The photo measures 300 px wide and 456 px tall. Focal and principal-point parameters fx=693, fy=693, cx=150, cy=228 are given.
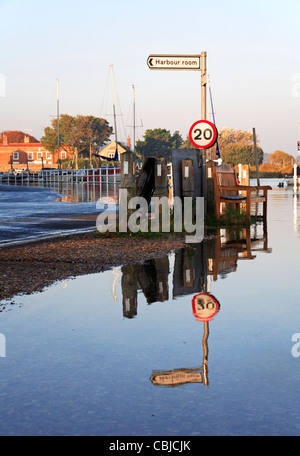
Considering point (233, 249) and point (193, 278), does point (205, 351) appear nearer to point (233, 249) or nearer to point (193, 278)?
point (193, 278)

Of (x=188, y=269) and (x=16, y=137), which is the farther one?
(x=16, y=137)

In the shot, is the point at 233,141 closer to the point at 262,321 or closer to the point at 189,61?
the point at 189,61

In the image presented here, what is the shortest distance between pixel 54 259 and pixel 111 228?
13.5ft

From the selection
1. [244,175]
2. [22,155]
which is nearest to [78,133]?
[22,155]

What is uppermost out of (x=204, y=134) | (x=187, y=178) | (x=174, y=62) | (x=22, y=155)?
(x=22, y=155)

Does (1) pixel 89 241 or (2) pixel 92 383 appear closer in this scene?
(2) pixel 92 383

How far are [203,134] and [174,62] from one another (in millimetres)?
1805

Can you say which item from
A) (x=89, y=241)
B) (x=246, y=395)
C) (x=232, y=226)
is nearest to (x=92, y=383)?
(x=246, y=395)

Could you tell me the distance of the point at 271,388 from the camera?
164 inches

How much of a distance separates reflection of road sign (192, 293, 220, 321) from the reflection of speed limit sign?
337 inches

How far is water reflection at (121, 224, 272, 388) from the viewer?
4.47 m

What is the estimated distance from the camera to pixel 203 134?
15.6 metres

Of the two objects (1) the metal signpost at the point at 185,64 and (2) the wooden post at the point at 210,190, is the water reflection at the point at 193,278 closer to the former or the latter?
(2) the wooden post at the point at 210,190

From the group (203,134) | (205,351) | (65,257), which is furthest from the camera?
(203,134)
